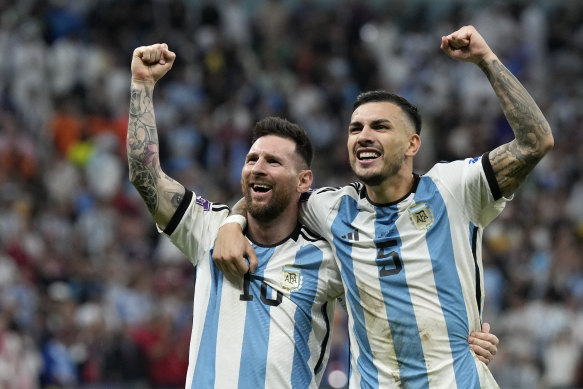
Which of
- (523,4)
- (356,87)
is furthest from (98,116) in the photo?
(523,4)

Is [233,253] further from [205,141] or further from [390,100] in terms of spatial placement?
[205,141]

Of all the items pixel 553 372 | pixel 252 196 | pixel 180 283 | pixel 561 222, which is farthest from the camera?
pixel 561 222

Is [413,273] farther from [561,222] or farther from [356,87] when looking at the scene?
[356,87]

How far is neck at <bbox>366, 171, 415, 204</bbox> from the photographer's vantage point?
5230 millimetres

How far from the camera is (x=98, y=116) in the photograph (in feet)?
46.9

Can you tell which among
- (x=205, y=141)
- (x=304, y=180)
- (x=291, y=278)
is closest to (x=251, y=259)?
(x=291, y=278)

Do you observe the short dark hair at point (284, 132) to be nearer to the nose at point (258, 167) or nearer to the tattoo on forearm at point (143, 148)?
the nose at point (258, 167)

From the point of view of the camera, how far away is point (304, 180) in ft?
18.8

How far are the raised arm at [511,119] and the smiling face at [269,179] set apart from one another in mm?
1214

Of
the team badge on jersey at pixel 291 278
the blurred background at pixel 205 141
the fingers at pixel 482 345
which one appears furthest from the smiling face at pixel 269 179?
the blurred background at pixel 205 141

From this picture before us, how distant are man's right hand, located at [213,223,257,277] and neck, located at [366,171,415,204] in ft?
2.58

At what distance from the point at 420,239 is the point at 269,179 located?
0.98 metres

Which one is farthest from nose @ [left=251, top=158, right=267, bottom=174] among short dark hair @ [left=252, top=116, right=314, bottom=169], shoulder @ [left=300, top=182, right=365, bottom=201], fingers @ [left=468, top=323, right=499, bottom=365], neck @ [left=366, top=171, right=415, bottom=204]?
fingers @ [left=468, top=323, right=499, bottom=365]

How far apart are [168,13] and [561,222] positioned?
7.59 m
